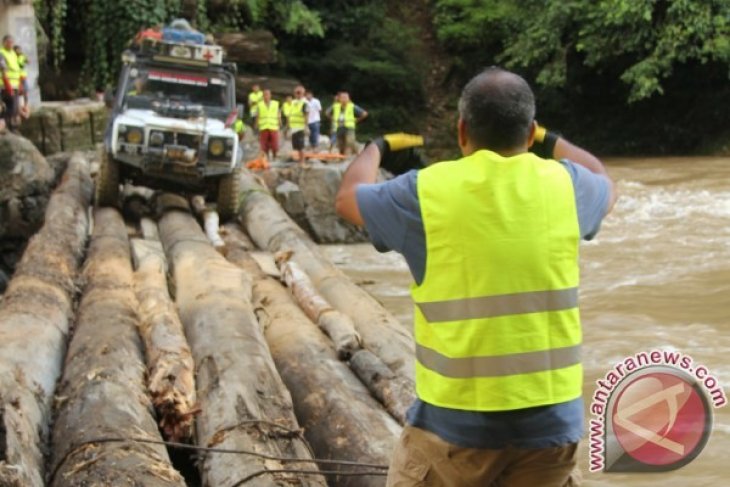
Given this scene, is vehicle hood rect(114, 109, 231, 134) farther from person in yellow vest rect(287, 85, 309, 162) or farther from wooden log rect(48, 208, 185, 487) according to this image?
person in yellow vest rect(287, 85, 309, 162)

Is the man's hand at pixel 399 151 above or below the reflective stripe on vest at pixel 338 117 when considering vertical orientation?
above

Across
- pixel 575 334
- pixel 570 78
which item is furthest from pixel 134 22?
pixel 575 334

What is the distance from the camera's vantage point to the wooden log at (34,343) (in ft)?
15.5

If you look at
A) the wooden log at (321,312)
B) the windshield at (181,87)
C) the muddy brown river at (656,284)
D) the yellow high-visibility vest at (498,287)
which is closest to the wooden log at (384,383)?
the wooden log at (321,312)

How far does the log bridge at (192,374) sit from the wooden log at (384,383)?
0.01 m

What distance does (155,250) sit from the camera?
11.2 meters

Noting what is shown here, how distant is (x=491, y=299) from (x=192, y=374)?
12.8 feet

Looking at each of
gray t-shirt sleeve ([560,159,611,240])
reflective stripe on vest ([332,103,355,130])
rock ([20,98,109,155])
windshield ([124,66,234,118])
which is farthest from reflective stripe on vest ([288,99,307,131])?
gray t-shirt sleeve ([560,159,611,240])

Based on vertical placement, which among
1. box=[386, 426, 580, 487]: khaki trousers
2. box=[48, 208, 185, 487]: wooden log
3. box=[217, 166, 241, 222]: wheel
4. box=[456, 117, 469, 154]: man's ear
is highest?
box=[456, 117, 469, 154]: man's ear

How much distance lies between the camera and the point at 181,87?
14.2m

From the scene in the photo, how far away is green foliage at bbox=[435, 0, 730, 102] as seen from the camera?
26.2 m

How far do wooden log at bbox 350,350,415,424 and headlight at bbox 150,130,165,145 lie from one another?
6747 mm

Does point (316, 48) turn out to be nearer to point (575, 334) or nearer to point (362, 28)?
point (362, 28)

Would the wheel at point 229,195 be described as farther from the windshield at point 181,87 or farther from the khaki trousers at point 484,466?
the khaki trousers at point 484,466
